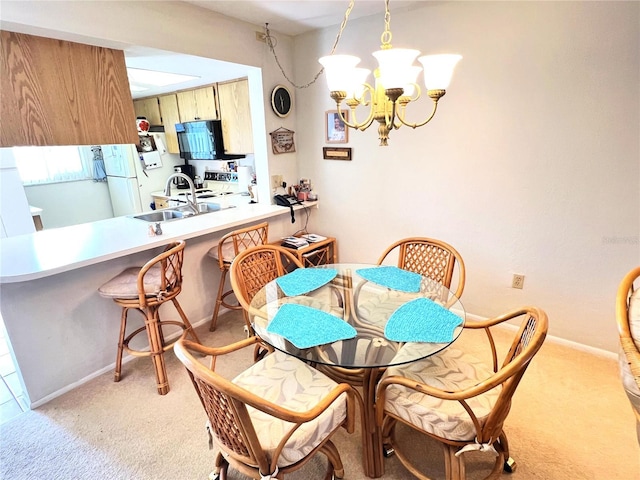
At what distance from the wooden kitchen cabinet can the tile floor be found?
9.68 feet

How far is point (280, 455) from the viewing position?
115cm

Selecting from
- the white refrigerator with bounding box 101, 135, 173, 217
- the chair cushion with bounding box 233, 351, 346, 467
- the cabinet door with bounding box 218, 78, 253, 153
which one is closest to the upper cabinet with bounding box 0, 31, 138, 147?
the cabinet door with bounding box 218, 78, 253, 153

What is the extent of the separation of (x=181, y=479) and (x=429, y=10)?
3176 mm

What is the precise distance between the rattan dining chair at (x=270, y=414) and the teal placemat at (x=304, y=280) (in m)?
0.39

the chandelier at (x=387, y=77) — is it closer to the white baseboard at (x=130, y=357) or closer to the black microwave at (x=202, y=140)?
the white baseboard at (x=130, y=357)

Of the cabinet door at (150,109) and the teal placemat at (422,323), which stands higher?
the cabinet door at (150,109)

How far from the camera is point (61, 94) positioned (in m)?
1.98

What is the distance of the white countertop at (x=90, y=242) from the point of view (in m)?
1.80

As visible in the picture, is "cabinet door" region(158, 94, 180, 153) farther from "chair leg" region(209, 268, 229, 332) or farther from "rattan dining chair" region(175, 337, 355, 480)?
"rattan dining chair" region(175, 337, 355, 480)

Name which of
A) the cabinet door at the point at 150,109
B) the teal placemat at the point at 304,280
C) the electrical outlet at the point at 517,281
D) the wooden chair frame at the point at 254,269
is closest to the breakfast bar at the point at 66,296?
the wooden chair frame at the point at 254,269

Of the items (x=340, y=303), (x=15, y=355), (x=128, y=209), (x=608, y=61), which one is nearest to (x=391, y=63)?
(x=340, y=303)

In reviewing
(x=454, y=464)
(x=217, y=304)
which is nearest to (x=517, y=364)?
(x=454, y=464)

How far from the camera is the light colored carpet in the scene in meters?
1.55

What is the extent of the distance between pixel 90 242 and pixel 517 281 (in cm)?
300
